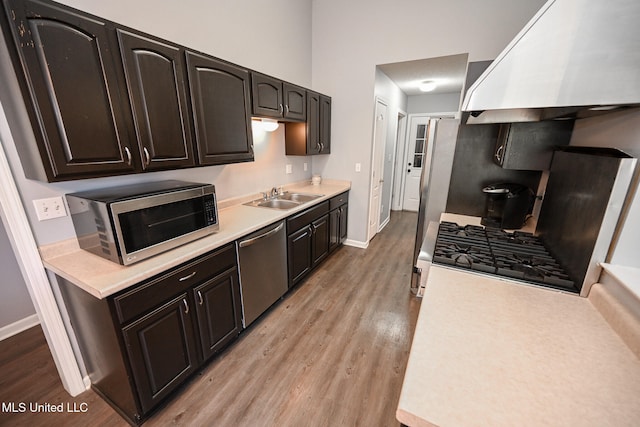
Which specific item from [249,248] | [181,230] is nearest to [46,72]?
[181,230]

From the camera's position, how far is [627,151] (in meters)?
1.01

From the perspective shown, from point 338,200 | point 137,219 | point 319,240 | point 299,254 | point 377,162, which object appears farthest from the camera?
point 377,162

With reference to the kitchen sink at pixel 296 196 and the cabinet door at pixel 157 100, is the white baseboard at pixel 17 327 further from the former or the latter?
the kitchen sink at pixel 296 196

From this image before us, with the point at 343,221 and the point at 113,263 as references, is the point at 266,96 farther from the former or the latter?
the point at 343,221

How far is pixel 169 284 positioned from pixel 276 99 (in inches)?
72.8

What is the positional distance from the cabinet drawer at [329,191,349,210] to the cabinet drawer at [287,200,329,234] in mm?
116

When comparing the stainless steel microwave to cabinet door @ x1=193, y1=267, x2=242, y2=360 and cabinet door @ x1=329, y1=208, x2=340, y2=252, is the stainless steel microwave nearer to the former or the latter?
cabinet door @ x1=193, y1=267, x2=242, y2=360

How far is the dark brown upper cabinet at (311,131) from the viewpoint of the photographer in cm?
303

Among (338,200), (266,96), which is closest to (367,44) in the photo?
(266,96)

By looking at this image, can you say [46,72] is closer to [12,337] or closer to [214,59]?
[214,59]

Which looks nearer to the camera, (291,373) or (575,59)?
(575,59)

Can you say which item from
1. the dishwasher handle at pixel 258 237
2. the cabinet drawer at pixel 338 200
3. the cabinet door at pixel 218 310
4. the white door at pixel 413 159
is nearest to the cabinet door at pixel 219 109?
the dishwasher handle at pixel 258 237

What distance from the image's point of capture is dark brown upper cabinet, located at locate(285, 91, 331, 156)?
9.94 feet

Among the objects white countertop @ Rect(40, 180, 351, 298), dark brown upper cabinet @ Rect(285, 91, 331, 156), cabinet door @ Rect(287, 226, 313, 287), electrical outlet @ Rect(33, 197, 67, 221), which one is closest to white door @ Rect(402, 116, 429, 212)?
dark brown upper cabinet @ Rect(285, 91, 331, 156)
